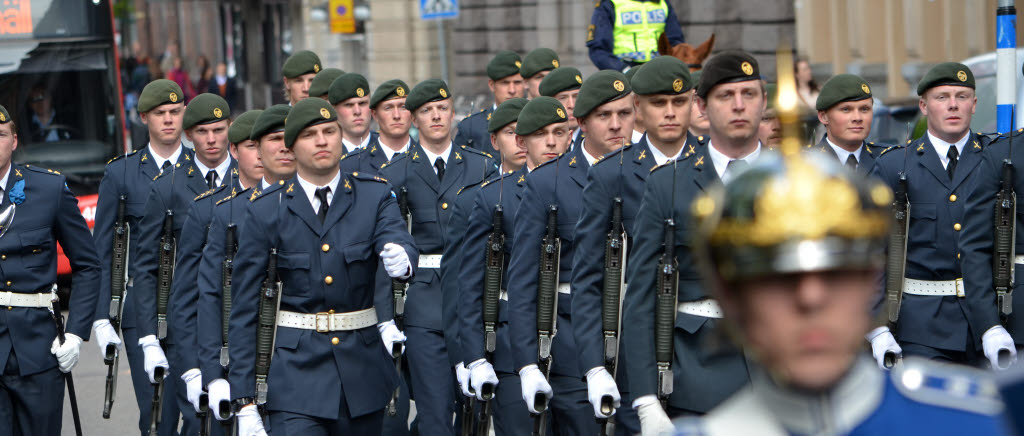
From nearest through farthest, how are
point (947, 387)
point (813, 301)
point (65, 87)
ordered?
point (813, 301) < point (947, 387) < point (65, 87)

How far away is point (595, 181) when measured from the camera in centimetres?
579

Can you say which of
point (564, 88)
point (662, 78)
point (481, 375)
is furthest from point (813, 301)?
point (564, 88)

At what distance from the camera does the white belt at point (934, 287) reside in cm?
674

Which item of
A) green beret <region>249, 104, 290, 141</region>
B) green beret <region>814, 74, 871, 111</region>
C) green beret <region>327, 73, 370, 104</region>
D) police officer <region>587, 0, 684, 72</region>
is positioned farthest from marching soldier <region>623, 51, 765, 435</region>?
police officer <region>587, 0, 684, 72</region>

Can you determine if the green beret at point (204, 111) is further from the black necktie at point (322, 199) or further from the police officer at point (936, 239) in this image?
the police officer at point (936, 239)

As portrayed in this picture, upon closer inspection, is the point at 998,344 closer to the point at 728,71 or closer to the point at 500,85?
the point at 728,71

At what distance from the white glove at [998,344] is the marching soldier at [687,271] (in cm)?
190

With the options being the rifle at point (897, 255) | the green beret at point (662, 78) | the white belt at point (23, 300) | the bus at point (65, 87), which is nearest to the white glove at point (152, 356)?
the white belt at point (23, 300)

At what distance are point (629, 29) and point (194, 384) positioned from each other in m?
5.76

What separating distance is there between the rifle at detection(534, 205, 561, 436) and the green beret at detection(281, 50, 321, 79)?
16.1 feet

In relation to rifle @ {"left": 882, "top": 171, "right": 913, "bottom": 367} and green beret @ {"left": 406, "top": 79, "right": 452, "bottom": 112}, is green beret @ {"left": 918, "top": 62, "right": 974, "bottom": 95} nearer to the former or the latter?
rifle @ {"left": 882, "top": 171, "right": 913, "bottom": 367}

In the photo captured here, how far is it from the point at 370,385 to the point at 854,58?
14.5 metres

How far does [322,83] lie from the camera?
1003 centimetres

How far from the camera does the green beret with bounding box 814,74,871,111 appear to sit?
739cm
